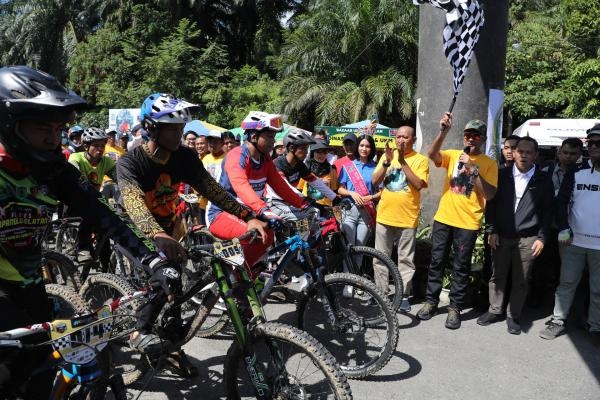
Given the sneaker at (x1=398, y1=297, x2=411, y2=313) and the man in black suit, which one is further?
the sneaker at (x1=398, y1=297, x2=411, y2=313)

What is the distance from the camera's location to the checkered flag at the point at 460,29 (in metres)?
5.21

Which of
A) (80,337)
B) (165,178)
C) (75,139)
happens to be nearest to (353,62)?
(75,139)

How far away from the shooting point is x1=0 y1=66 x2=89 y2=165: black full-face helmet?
7.11 feet

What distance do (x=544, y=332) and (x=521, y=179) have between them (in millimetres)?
1566

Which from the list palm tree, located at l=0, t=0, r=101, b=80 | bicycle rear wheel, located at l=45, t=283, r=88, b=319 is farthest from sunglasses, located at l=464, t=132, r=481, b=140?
palm tree, located at l=0, t=0, r=101, b=80

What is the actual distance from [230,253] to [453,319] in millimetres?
3070

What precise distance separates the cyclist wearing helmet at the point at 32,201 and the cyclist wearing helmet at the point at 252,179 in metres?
1.58

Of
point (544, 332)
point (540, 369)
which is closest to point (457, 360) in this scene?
point (540, 369)

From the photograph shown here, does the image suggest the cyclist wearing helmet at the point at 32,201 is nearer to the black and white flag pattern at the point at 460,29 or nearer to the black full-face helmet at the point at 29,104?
the black full-face helmet at the point at 29,104

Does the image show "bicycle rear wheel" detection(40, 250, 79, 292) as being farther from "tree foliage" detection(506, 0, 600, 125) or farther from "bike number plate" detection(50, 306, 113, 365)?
"tree foliage" detection(506, 0, 600, 125)

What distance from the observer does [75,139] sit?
11.5 m

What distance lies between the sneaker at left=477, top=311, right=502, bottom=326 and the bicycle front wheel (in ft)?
9.58

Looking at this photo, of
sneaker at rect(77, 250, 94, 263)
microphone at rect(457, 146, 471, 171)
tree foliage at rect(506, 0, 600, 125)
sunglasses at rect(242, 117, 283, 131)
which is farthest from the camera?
tree foliage at rect(506, 0, 600, 125)

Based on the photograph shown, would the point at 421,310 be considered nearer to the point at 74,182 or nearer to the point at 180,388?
the point at 180,388
